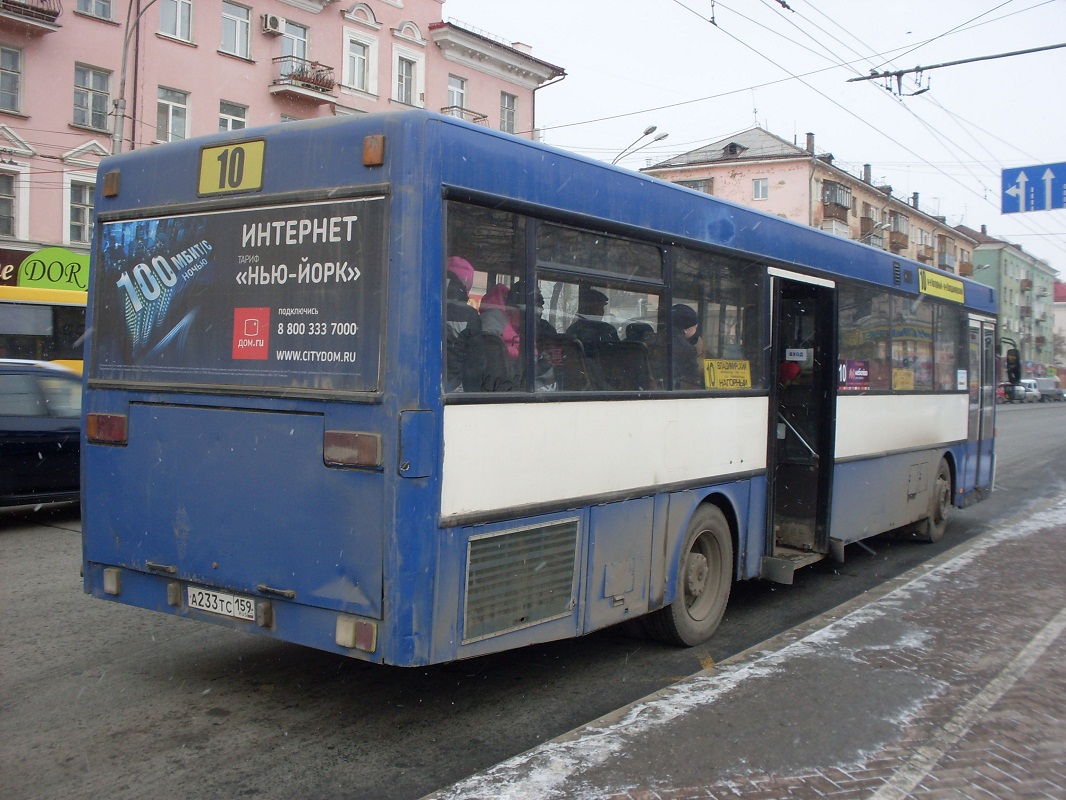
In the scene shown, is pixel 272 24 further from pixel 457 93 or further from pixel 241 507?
pixel 241 507

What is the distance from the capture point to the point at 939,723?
5.18 metres

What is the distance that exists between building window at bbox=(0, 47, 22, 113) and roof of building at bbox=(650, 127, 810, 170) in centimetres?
4042

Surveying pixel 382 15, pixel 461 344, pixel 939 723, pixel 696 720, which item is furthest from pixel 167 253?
pixel 382 15

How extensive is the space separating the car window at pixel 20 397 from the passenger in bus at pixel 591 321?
25.9 ft

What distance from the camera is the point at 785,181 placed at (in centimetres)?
5728

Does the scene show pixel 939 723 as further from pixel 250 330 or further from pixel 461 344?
pixel 250 330

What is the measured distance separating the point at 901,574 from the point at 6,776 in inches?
303

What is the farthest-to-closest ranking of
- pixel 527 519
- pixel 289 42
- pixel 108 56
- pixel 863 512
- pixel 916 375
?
1. pixel 289 42
2. pixel 108 56
3. pixel 916 375
4. pixel 863 512
5. pixel 527 519

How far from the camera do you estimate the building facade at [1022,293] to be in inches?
3784

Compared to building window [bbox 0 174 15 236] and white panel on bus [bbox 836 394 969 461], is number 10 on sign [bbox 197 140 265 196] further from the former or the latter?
building window [bbox 0 174 15 236]

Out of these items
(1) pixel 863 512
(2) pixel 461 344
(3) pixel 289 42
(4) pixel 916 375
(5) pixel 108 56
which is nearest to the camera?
(2) pixel 461 344

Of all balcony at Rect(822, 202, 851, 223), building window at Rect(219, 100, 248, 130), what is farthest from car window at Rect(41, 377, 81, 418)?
balcony at Rect(822, 202, 851, 223)

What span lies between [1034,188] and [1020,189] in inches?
8.9

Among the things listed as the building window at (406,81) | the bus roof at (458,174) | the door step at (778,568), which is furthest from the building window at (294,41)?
the door step at (778,568)
